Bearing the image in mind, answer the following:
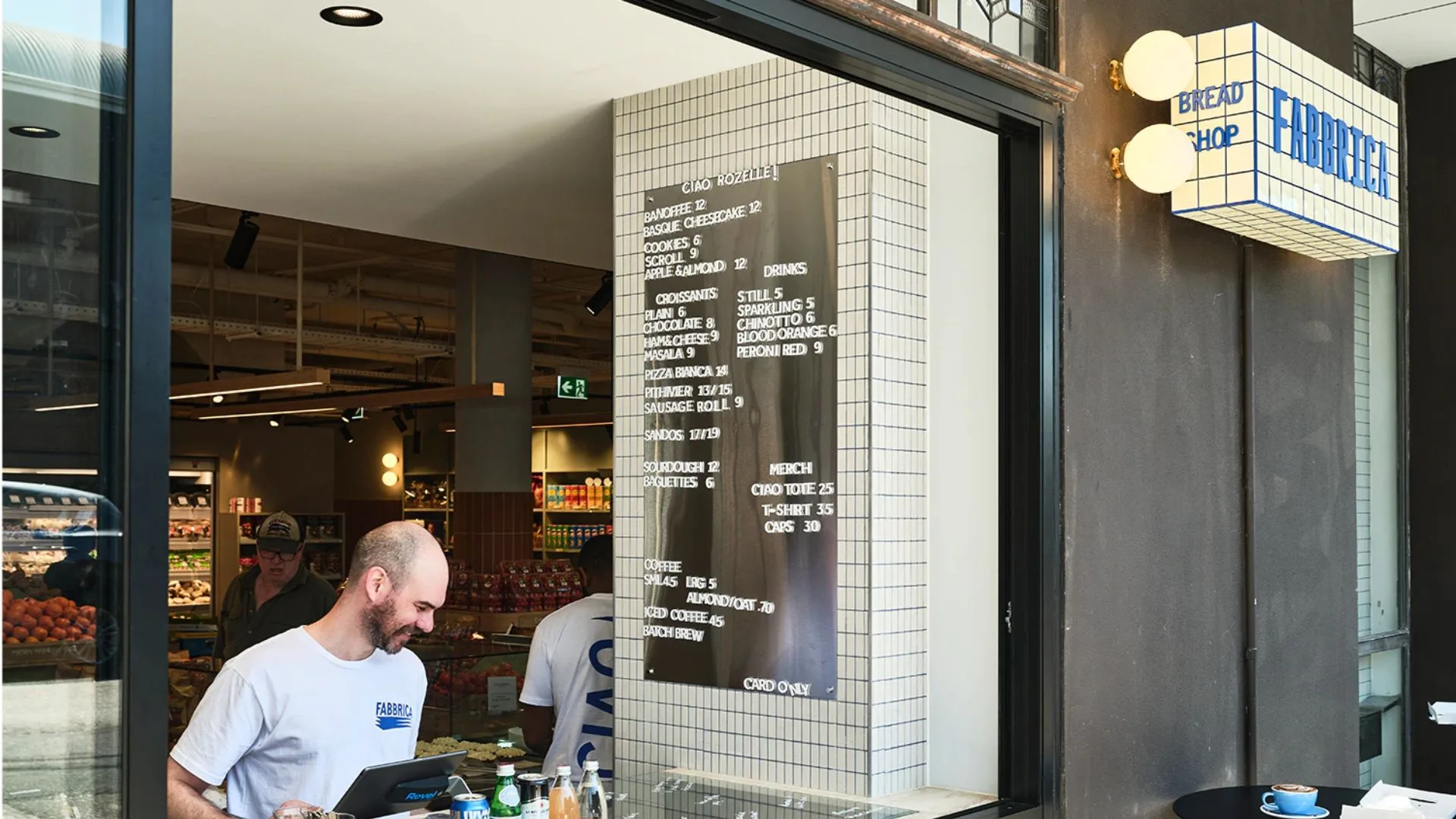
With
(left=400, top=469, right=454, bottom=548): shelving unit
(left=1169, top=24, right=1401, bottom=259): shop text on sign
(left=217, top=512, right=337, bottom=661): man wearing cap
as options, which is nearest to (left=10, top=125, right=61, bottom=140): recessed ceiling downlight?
(left=1169, top=24, right=1401, bottom=259): shop text on sign

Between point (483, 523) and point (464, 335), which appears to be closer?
point (464, 335)

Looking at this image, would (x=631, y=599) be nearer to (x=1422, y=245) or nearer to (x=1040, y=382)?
(x=1040, y=382)

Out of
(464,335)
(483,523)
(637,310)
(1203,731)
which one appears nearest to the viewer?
(1203,731)

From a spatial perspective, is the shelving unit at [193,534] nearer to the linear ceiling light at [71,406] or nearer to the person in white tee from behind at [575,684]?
the person in white tee from behind at [575,684]

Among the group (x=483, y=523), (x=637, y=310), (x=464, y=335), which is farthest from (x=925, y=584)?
(x=483, y=523)

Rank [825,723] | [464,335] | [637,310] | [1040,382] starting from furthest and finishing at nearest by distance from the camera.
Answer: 1. [464,335]
2. [637,310]
3. [825,723]
4. [1040,382]

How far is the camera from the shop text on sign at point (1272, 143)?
11.3ft

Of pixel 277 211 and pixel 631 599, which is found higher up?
pixel 277 211

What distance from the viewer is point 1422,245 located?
5.79m

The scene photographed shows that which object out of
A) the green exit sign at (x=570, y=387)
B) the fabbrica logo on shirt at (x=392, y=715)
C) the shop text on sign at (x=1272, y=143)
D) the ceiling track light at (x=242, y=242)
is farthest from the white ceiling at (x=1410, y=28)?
the green exit sign at (x=570, y=387)

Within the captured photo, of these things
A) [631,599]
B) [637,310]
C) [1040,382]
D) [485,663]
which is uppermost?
[637,310]

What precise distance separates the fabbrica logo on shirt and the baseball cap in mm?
3007

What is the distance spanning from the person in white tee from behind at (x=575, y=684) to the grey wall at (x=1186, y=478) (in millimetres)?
1606

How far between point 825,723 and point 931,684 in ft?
0.97
